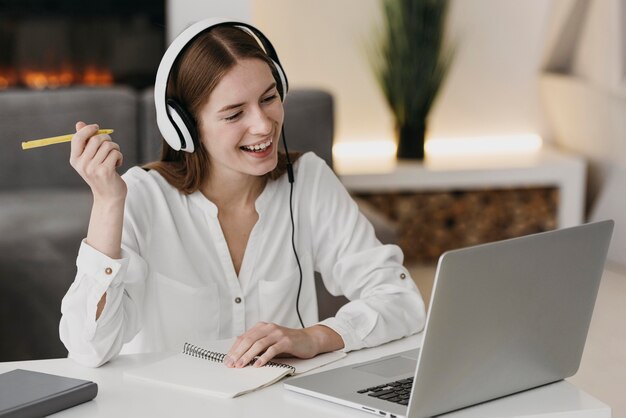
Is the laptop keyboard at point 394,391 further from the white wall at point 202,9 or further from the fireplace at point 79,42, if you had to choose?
the fireplace at point 79,42

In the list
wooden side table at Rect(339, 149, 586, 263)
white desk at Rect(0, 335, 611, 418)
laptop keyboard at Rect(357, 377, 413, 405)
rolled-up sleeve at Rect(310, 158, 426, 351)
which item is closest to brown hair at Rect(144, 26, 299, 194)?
rolled-up sleeve at Rect(310, 158, 426, 351)

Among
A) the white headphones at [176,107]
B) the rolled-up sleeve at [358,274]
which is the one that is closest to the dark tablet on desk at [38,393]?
the rolled-up sleeve at [358,274]

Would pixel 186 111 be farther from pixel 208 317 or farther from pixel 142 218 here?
pixel 208 317

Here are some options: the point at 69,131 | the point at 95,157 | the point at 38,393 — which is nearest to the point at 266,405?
the point at 38,393

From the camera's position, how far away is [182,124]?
177cm

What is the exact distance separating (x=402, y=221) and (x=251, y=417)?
3178 millimetres

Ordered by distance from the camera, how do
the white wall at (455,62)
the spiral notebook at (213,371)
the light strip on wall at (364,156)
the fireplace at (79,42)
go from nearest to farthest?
the spiral notebook at (213,371), the fireplace at (79,42), the light strip on wall at (364,156), the white wall at (455,62)

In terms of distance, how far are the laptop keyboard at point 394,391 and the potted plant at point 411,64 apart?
10.1ft

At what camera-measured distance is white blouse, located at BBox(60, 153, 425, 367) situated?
166 centimetres

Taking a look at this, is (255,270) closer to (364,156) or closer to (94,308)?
(94,308)

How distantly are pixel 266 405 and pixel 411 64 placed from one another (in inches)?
125

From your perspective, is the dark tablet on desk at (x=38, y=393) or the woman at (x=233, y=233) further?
the woman at (x=233, y=233)

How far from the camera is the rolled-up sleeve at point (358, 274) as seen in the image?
160 centimetres

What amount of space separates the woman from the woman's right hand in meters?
0.01
